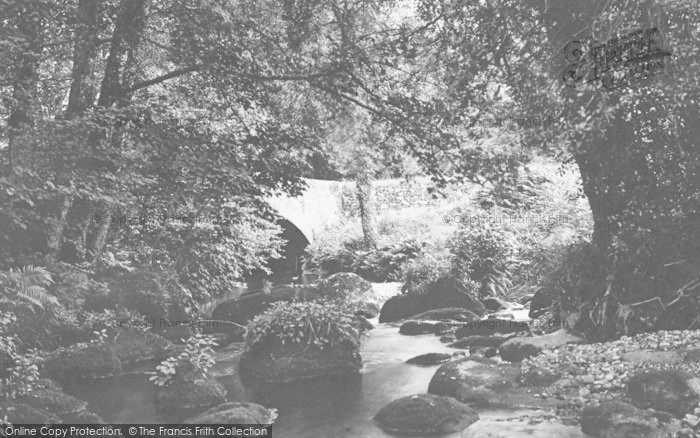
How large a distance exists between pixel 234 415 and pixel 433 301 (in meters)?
10.2

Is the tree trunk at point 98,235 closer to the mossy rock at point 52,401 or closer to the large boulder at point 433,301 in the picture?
the mossy rock at point 52,401

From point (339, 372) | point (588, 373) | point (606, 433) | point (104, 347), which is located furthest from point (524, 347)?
point (104, 347)

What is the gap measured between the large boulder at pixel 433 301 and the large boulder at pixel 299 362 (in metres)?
5.80

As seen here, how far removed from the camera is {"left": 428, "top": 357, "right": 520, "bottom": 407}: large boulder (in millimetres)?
8727

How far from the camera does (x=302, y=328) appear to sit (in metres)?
11.2

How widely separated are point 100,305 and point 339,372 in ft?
16.3

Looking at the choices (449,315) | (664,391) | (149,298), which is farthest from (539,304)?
(149,298)

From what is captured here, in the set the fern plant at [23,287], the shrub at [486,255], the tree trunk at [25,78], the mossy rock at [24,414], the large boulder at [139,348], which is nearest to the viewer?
the mossy rock at [24,414]

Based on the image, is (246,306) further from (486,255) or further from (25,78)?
(25,78)

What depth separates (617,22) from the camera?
8711mm

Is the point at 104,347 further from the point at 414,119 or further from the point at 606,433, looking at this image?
the point at 606,433

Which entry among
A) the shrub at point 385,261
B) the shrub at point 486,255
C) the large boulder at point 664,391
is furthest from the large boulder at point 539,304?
the shrub at point 385,261

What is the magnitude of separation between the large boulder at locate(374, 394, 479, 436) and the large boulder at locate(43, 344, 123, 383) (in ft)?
16.5

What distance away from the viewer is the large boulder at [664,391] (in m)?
7.16
